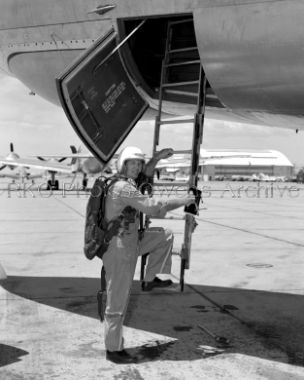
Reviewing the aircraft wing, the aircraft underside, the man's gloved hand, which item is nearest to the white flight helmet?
the man's gloved hand

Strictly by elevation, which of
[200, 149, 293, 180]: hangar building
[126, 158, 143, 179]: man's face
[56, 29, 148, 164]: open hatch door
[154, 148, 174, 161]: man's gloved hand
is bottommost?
[200, 149, 293, 180]: hangar building

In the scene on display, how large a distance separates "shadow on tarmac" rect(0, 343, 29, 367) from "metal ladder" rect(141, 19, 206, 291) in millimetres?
1353

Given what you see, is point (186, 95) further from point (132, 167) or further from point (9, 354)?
point (9, 354)

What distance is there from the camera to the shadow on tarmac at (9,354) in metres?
4.34

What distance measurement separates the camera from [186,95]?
536cm

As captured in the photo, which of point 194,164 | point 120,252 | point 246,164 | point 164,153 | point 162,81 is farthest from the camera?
point 246,164

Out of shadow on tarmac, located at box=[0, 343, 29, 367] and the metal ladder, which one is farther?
the metal ladder

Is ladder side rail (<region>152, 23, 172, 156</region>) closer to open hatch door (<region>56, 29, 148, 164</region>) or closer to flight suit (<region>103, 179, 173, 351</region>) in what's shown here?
open hatch door (<region>56, 29, 148, 164</region>)

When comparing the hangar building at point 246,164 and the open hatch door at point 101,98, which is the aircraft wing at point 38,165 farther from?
the hangar building at point 246,164

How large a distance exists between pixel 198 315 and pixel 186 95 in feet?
8.25

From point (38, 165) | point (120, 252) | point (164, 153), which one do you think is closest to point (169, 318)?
point (120, 252)

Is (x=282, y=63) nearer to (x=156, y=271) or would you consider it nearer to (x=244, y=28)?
(x=244, y=28)

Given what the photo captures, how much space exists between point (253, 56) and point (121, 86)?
1.56 meters

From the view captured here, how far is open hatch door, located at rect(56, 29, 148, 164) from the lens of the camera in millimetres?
4438
